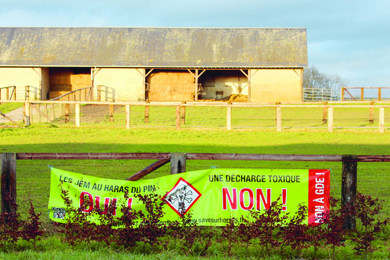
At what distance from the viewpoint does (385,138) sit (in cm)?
1988

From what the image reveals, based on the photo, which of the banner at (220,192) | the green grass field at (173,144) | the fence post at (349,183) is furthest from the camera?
the green grass field at (173,144)

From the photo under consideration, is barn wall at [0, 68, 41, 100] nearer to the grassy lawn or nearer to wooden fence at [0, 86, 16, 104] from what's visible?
wooden fence at [0, 86, 16, 104]

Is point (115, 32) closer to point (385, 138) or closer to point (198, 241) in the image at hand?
point (385, 138)

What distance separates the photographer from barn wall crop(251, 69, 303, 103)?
38.2m

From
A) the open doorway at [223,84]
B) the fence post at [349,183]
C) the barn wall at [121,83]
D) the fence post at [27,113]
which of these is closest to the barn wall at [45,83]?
the barn wall at [121,83]

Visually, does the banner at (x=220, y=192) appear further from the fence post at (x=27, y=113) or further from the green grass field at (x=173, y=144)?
the fence post at (x=27, y=113)

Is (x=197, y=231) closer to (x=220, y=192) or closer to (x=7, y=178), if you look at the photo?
(x=220, y=192)

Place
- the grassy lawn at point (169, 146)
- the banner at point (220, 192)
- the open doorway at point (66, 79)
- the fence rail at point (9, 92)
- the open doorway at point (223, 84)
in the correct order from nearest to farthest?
the banner at point (220, 192)
the grassy lawn at point (169, 146)
the fence rail at point (9, 92)
the open doorway at point (223, 84)
the open doorway at point (66, 79)

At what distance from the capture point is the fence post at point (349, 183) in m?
6.62

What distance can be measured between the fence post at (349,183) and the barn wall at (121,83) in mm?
33067

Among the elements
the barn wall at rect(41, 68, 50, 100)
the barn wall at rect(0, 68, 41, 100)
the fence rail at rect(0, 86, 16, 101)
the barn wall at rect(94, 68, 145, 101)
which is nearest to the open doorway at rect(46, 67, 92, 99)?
the barn wall at rect(41, 68, 50, 100)

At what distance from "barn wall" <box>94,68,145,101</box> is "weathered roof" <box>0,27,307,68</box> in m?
0.64

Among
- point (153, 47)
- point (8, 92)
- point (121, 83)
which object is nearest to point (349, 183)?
point (121, 83)

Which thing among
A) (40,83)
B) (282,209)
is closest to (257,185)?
(282,209)
